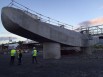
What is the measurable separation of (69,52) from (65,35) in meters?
12.3

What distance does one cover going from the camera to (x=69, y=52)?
45.5 m

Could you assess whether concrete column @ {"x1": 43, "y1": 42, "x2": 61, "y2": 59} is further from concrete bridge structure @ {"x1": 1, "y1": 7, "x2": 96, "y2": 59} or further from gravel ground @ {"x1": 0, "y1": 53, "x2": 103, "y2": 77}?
gravel ground @ {"x1": 0, "y1": 53, "x2": 103, "y2": 77}

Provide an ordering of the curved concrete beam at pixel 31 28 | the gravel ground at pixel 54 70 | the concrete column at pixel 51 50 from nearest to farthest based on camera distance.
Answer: the gravel ground at pixel 54 70 < the curved concrete beam at pixel 31 28 < the concrete column at pixel 51 50

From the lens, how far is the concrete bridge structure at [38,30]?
2573 cm

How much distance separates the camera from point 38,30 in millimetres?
28609

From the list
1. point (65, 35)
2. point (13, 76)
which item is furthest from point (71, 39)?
point (13, 76)

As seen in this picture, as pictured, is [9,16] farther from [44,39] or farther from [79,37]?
[79,37]

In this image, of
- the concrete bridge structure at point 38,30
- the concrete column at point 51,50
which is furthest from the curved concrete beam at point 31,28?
the concrete column at point 51,50

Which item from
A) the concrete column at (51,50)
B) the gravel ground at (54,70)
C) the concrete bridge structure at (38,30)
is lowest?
the gravel ground at (54,70)

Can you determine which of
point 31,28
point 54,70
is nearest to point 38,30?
point 31,28

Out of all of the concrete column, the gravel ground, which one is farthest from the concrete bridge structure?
the gravel ground

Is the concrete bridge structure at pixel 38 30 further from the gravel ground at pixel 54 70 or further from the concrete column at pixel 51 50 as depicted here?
the gravel ground at pixel 54 70

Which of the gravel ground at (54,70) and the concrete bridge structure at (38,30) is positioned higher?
the concrete bridge structure at (38,30)

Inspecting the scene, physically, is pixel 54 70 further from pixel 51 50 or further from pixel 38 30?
pixel 51 50
